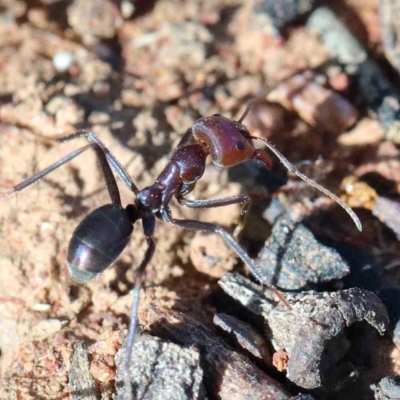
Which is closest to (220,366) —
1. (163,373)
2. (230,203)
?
(163,373)

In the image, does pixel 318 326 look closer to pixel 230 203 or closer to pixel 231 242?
pixel 231 242

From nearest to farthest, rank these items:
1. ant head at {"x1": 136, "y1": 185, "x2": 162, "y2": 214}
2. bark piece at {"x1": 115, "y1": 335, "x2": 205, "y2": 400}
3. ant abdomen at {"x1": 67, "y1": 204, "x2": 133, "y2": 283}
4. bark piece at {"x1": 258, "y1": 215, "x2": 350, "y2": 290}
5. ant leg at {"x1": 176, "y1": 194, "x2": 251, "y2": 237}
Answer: bark piece at {"x1": 115, "y1": 335, "x2": 205, "y2": 400} < ant abdomen at {"x1": 67, "y1": 204, "x2": 133, "y2": 283} < bark piece at {"x1": 258, "y1": 215, "x2": 350, "y2": 290} < ant leg at {"x1": 176, "y1": 194, "x2": 251, "y2": 237} < ant head at {"x1": 136, "y1": 185, "x2": 162, "y2": 214}

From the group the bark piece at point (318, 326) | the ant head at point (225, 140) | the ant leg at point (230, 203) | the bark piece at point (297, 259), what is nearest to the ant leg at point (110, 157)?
the ant leg at point (230, 203)

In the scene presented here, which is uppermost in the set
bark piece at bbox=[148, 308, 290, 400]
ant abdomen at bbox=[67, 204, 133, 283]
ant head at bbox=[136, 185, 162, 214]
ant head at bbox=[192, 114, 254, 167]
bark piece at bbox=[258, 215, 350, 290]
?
ant head at bbox=[192, 114, 254, 167]

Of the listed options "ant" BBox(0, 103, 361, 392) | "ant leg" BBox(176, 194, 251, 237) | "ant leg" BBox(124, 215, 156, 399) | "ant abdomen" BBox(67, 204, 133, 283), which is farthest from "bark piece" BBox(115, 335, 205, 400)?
"ant leg" BBox(176, 194, 251, 237)

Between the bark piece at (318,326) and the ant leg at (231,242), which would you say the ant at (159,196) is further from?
the bark piece at (318,326)

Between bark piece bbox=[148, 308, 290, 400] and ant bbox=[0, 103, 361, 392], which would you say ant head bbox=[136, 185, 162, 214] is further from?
bark piece bbox=[148, 308, 290, 400]

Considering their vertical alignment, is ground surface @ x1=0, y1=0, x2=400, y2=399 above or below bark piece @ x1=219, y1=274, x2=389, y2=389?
above
